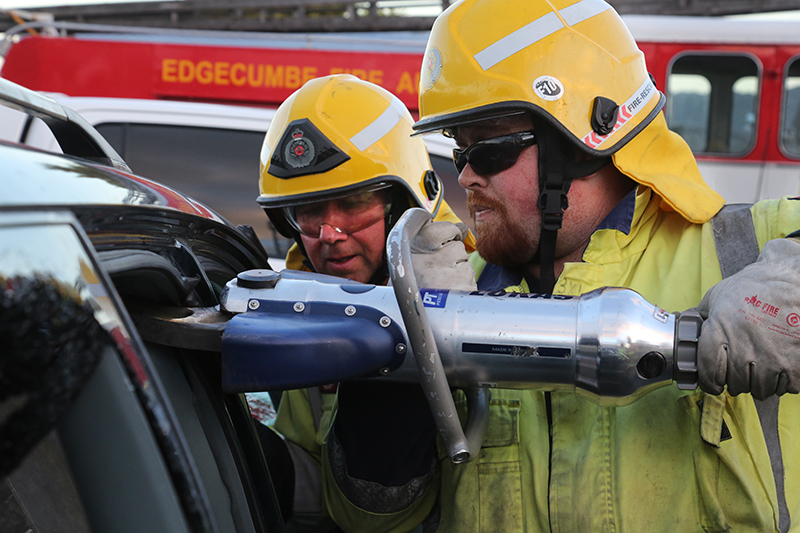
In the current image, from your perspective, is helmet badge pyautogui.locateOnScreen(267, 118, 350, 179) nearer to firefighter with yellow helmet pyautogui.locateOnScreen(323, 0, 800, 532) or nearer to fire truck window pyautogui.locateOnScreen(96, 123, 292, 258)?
firefighter with yellow helmet pyautogui.locateOnScreen(323, 0, 800, 532)

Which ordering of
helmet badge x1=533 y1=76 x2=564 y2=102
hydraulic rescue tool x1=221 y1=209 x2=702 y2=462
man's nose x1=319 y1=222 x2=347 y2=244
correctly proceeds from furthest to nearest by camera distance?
man's nose x1=319 y1=222 x2=347 y2=244, helmet badge x1=533 y1=76 x2=564 y2=102, hydraulic rescue tool x1=221 y1=209 x2=702 y2=462

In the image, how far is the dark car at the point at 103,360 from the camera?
1.95 feet

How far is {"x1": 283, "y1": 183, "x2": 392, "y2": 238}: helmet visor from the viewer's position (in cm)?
259

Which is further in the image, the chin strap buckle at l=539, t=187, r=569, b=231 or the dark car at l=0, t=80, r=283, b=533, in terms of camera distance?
the chin strap buckle at l=539, t=187, r=569, b=231

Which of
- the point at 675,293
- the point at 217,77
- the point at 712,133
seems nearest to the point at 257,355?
the point at 675,293

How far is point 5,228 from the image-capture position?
575 mm

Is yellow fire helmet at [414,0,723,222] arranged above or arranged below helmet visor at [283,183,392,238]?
above

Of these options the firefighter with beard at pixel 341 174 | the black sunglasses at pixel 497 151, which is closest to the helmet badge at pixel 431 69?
the black sunglasses at pixel 497 151

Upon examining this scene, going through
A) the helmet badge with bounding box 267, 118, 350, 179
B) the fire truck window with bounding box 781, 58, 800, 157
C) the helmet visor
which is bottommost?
the fire truck window with bounding box 781, 58, 800, 157

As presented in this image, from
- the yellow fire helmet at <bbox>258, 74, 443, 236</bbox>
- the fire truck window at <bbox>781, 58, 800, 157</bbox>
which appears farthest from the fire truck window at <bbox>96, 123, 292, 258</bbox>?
the fire truck window at <bbox>781, 58, 800, 157</bbox>

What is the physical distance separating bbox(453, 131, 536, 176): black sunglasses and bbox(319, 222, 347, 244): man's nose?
811mm

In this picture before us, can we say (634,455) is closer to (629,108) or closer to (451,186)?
(629,108)

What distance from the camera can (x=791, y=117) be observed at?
6.99 metres

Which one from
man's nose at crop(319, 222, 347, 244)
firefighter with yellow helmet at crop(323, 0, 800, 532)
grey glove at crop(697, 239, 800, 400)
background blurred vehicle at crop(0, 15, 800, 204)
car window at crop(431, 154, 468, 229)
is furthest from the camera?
background blurred vehicle at crop(0, 15, 800, 204)
